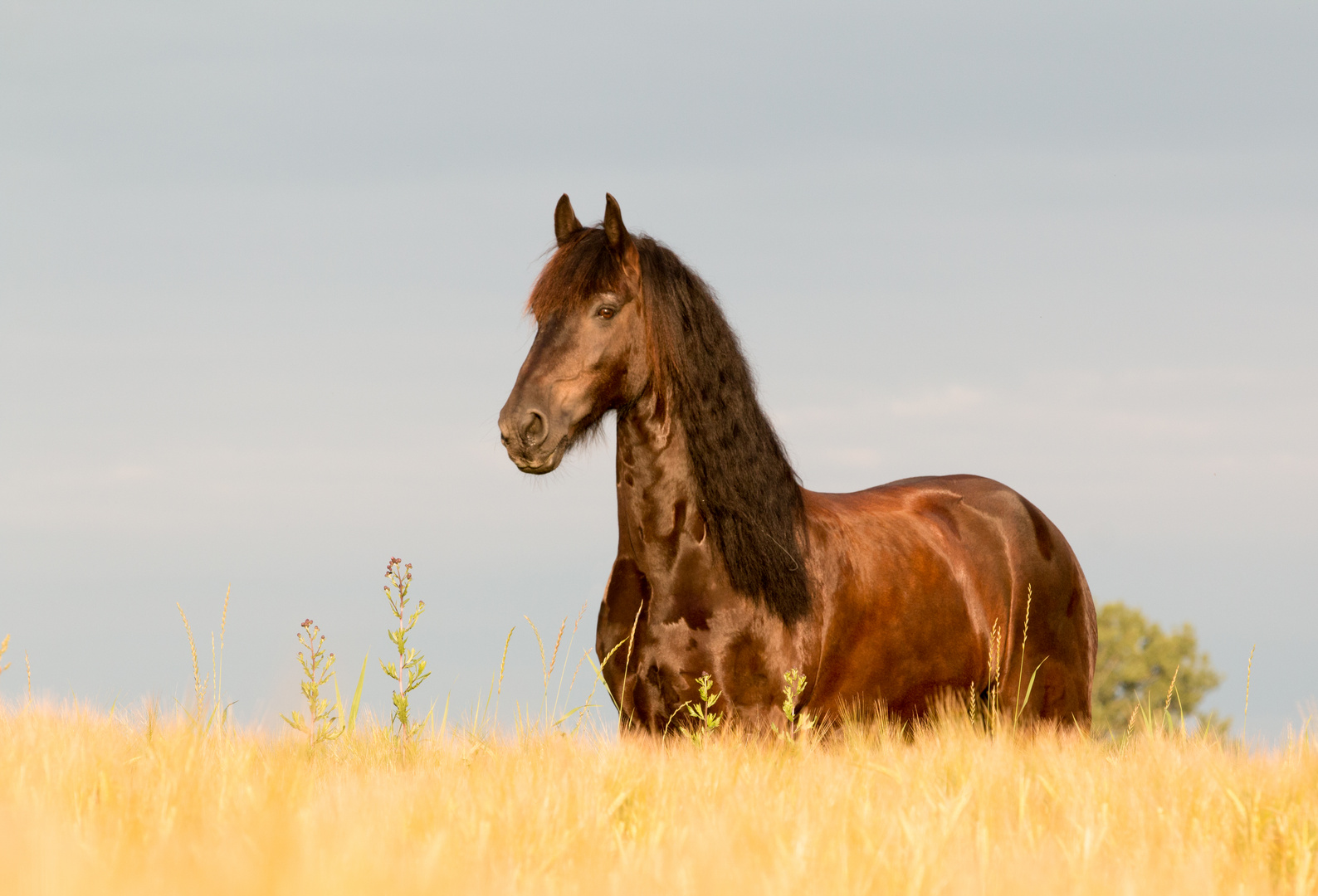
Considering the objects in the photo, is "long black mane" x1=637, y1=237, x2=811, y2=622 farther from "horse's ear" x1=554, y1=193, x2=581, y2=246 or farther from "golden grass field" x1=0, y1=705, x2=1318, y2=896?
"golden grass field" x1=0, y1=705, x2=1318, y2=896

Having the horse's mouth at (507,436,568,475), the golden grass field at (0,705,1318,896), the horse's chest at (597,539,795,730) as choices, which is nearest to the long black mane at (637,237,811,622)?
the horse's chest at (597,539,795,730)

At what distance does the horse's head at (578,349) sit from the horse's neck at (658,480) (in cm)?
16

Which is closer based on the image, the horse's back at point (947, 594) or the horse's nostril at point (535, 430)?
the horse's nostril at point (535, 430)

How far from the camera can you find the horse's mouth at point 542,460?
5.60 meters

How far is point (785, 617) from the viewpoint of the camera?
604cm

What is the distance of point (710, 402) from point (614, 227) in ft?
3.30

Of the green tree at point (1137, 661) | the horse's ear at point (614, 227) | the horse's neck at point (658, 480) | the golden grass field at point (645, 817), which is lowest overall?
the green tree at point (1137, 661)

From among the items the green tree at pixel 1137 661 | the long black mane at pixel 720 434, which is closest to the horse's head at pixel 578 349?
the long black mane at pixel 720 434

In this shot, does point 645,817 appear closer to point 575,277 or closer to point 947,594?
point 575,277

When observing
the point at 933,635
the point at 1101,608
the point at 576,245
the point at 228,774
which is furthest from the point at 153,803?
the point at 1101,608

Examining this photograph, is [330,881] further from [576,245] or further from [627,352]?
[576,245]

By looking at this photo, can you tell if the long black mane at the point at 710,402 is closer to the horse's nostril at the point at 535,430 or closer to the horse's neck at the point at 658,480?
the horse's neck at the point at 658,480

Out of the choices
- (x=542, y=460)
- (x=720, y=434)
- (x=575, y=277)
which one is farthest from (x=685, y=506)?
(x=575, y=277)

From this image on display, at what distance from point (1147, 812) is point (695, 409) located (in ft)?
9.07
